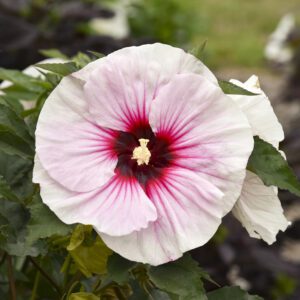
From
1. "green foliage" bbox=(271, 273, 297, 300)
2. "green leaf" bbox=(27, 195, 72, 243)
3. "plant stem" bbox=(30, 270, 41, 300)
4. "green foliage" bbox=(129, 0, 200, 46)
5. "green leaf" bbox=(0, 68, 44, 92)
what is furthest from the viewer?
"green foliage" bbox=(129, 0, 200, 46)

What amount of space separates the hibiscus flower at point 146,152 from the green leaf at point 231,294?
19cm

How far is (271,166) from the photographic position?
92 centimetres

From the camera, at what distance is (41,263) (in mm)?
1135

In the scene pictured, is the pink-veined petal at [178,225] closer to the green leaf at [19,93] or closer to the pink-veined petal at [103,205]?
the pink-veined petal at [103,205]

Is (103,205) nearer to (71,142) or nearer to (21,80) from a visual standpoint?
(71,142)

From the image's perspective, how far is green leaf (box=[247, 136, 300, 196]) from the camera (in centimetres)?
92

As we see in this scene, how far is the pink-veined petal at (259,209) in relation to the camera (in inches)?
37.6

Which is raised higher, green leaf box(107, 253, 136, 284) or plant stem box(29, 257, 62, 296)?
green leaf box(107, 253, 136, 284)

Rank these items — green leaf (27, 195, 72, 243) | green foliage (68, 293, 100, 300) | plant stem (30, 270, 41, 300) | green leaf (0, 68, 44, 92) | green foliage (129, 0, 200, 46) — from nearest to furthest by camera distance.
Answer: green leaf (27, 195, 72, 243), green foliage (68, 293, 100, 300), plant stem (30, 270, 41, 300), green leaf (0, 68, 44, 92), green foliage (129, 0, 200, 46)

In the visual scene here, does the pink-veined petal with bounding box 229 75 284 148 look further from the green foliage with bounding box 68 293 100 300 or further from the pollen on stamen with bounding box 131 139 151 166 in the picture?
the green foliage with bounding box 68 293 100 300

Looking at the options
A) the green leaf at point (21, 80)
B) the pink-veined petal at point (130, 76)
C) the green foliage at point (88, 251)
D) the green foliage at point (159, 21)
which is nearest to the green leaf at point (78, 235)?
the green foliage at point (88, 251)

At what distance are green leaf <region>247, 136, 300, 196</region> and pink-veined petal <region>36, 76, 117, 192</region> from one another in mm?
150

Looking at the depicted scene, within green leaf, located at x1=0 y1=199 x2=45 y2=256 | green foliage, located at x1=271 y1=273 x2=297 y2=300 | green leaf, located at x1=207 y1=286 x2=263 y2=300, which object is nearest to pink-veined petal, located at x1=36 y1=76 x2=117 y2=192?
green leaf, located at x1=0 y1=199 x2=45 y2=256

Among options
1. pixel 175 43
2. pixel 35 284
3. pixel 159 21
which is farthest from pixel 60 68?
pixel 159 21
